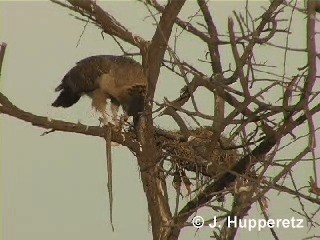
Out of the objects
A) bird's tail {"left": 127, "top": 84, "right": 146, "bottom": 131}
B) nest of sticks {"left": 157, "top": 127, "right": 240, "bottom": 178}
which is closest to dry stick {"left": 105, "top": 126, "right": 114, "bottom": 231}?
nest of sticks {"left": 157, "top": 127, "right": 240, "bottom": 178}

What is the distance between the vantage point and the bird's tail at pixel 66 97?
22.4ft

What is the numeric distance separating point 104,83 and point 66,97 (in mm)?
438

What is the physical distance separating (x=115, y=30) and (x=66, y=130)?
29.7 inches

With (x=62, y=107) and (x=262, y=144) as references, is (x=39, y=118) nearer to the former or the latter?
(x=262, y=144)

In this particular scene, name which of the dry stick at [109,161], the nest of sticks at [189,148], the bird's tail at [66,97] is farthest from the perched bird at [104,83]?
the dry stick at [109,161]

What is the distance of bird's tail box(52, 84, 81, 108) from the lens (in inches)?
269

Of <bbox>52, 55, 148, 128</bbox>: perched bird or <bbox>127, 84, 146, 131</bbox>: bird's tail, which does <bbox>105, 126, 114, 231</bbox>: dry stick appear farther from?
<bbox>52, 55, 148, 128</bbox>: perched bird

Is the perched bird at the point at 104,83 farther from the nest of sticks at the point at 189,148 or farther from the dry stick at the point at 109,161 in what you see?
the dry stick at the point at 109,161

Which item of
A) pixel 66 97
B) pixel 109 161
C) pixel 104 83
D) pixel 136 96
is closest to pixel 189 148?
pixel 109 161

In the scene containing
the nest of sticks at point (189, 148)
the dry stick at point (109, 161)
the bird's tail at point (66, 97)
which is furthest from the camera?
the bird's tail at point (66, 97)

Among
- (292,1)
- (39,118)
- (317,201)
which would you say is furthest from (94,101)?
(317,201)

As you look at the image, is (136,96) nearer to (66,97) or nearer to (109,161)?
(66,97)

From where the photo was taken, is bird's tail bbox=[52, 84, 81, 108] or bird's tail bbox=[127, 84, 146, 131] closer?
bird's tail bbox=[127, 84, 146, 131]

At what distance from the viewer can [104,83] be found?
676 centimetres
